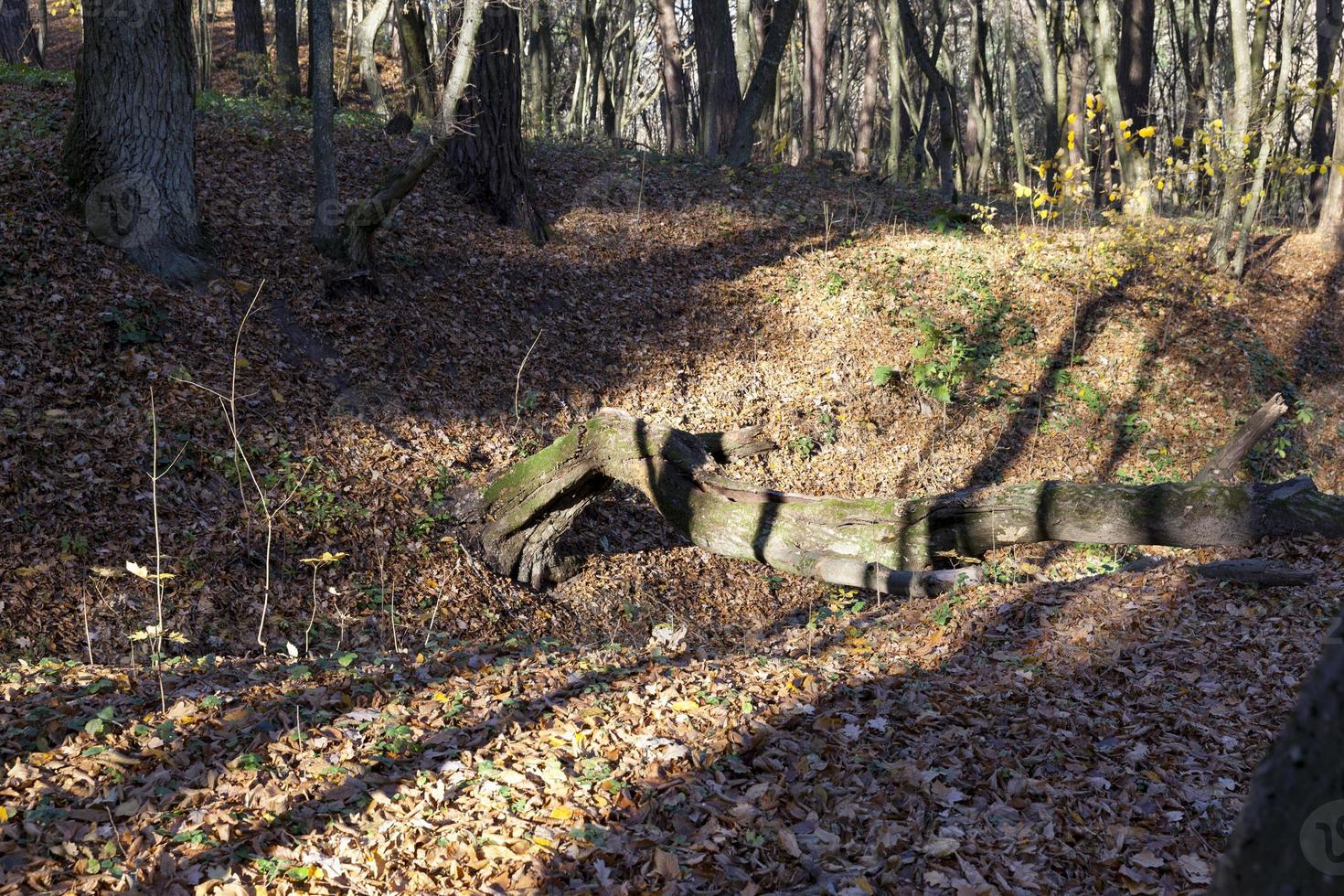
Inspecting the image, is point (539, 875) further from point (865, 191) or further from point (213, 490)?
point (865, 191)

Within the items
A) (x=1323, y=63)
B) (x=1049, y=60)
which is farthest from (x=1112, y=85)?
(x=1323, y=63)

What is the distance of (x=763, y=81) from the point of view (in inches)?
611

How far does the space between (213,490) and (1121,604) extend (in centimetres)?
661

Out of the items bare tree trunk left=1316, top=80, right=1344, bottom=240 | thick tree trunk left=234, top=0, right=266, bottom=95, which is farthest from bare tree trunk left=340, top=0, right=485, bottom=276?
bare tree trunk left=1316, top=80, right=1344, bottom=240

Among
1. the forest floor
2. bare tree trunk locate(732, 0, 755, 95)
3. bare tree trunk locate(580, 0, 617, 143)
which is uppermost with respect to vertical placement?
bare tree trunk locate(580, 0, 617, 143)

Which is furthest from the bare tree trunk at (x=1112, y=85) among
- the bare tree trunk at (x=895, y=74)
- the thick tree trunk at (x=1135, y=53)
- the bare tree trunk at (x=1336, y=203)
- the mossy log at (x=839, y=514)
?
the mossy log at (x=839, y=514)

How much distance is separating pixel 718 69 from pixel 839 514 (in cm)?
1211

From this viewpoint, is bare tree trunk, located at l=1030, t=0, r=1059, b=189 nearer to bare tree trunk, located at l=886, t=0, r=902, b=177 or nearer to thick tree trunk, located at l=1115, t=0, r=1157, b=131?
thick tree trunk, located at l=1115, t=0, r=1157, b=131

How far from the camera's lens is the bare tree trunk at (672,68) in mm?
20078

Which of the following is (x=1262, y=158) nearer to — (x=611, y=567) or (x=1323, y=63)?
(x=1323, y=63)

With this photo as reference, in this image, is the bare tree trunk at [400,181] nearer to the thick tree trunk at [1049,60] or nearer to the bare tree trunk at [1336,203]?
the thick tree trunk at [1049,60]

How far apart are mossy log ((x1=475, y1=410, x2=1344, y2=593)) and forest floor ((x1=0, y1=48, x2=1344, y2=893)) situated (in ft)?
1.03

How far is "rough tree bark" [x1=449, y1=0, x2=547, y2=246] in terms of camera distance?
11.9 metres

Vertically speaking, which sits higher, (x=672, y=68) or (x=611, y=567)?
(x=672, y=68)
